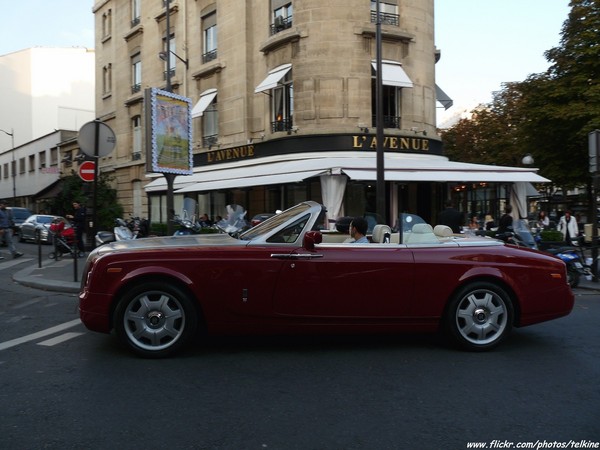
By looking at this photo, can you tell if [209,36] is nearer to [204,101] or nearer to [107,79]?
[204,101]

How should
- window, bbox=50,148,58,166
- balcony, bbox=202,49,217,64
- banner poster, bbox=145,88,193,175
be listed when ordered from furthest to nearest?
1. window, bbox=50,148,58,166
2. balcony, bbox=202,49,217,64
3. banner poster, bbox=145,88,193,175

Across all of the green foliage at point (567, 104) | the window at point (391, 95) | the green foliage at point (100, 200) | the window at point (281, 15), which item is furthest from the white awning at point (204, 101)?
the green foliage at point (567, 104)

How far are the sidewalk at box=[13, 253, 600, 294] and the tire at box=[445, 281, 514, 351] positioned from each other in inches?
223

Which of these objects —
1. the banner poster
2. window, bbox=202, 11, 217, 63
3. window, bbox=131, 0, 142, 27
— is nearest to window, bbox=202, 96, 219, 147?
window, bbox=202, 11, 217, 63

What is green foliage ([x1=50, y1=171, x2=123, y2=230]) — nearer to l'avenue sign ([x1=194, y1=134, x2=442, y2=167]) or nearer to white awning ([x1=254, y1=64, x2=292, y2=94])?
l'avenue sign ([x1=194, y1=134, x2=442, y2=167])

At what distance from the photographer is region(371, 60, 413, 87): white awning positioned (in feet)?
59.4

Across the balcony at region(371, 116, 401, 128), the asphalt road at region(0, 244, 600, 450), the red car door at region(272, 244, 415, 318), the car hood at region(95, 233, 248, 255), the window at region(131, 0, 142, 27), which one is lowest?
the asphalt road at region(0, 244, 600, 450)

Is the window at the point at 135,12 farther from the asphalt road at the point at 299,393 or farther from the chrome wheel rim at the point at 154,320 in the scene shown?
the chrome wheel rim at the point at 154,320

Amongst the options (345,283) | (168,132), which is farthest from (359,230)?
(168,132)

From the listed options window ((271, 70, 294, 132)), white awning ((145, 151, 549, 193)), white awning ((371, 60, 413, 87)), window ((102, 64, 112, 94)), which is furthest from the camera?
window ((102, 64, 112, 94))

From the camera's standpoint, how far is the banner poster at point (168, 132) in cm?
891

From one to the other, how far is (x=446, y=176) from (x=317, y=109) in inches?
210

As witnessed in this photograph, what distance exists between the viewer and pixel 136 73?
2919cm

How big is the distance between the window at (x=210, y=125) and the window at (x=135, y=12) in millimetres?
9273
